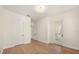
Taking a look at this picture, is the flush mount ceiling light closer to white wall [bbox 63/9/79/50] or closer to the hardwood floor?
white wall [bbox 63/9/79/50]

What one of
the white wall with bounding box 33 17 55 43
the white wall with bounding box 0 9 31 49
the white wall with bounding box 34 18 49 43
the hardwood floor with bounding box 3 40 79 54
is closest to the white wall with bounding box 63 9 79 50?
the hardwood floor with bounding box 3 40 79 54

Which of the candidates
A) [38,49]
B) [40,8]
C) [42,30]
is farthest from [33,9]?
[38,49]

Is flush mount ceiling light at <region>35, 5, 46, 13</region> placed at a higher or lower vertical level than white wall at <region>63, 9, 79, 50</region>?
higher

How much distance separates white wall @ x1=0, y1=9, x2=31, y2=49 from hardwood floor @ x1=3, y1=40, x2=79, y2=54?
92 millimetres

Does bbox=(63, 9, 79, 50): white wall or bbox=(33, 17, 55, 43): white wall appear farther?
bbox=(33, 17, 55, 43): white wall

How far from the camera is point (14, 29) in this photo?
1823 mm

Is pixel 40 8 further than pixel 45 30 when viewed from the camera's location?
No

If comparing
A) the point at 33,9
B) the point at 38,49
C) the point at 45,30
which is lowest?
the point at 38,49

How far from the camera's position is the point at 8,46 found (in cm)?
174

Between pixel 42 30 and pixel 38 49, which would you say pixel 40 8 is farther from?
Answer: pixel 38 49

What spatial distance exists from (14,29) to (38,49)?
57cm

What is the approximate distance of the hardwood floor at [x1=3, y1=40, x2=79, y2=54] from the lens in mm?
1702

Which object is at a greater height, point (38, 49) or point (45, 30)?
point (45, 30)
